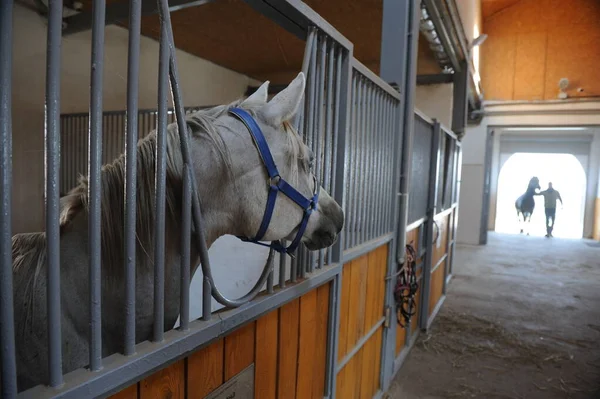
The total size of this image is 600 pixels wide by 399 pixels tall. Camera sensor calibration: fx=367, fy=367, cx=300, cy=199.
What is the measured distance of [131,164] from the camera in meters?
0.73

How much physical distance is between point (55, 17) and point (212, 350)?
2.69 feet

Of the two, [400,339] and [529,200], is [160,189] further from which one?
[529,200]

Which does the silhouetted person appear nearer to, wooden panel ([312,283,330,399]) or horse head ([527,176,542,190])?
horse head ([527,176,542,190])

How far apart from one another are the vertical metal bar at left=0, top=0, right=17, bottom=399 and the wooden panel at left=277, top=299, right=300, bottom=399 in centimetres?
85

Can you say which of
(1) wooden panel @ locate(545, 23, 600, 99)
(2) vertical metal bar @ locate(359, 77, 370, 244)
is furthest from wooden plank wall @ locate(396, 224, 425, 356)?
(1) wooden panel @ locate(545, 23, 600, 99)

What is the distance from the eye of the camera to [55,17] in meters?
0.58

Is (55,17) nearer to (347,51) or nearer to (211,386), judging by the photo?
(211,386)

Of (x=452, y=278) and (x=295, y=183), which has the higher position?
(x=295, y=183)

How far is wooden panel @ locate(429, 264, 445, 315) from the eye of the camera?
13.3 ft

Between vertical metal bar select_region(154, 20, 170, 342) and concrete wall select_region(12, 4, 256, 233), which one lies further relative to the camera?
concrete wall select_region(12, 4, 256, 233)

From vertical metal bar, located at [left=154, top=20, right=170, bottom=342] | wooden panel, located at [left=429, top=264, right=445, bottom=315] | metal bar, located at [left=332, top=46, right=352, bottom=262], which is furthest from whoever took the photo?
wooden panel, located at [left=429, top=264, right=445, bottom=315]

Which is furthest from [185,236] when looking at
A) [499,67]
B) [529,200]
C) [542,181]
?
[542,181]

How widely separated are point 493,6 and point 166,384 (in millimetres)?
11034

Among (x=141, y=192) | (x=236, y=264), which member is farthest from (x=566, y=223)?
(x=141, y=192)
